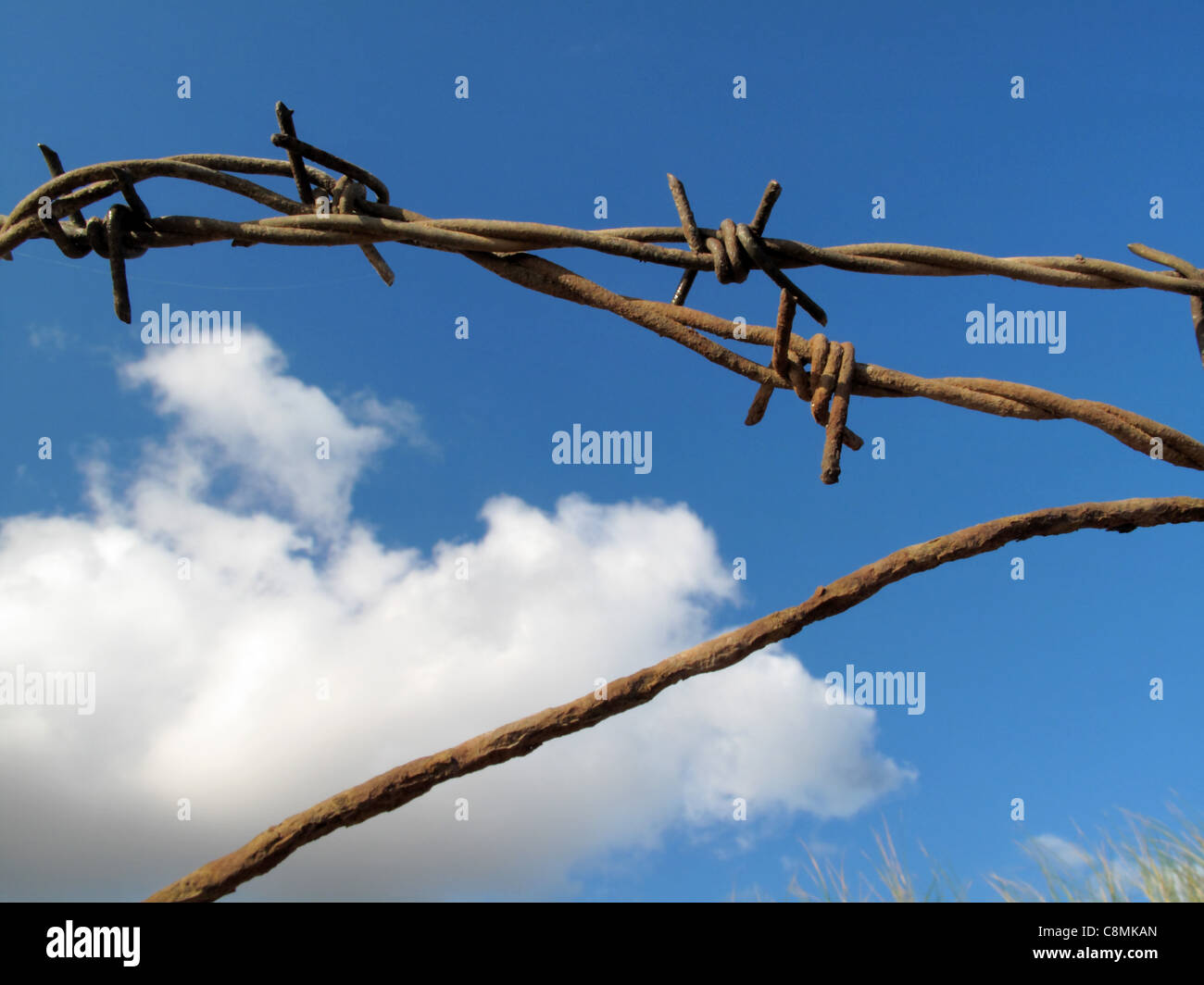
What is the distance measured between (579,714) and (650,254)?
705 mm

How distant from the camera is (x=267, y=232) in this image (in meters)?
1.41

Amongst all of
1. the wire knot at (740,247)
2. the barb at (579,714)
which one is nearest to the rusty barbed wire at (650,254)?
the wire knot at (740,247)

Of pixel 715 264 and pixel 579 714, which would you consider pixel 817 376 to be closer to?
pixel 715 264

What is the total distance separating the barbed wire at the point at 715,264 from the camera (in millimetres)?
1337

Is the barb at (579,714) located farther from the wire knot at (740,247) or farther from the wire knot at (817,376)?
the wire knot at (740,247)

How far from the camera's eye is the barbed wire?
4.39 ft

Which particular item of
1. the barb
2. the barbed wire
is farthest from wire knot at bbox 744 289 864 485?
the barb

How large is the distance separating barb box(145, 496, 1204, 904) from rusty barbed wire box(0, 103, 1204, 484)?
20 centimetres

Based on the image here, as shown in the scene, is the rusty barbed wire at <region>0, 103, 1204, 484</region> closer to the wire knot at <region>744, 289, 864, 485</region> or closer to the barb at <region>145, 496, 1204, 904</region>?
the wire knot at <region>744, 289, 864, 485</region>

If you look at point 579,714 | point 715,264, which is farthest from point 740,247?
point 579,714

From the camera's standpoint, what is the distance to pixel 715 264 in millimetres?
1376

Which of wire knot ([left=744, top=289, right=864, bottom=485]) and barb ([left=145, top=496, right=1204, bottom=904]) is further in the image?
wire knot ([left=744, top=289, right=864, bottom=485])
